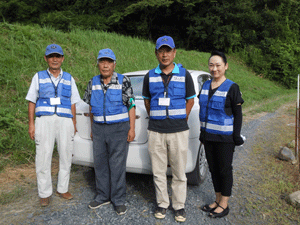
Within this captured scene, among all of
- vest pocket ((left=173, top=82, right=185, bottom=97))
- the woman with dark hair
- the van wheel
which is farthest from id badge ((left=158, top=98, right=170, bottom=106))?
the van wheel

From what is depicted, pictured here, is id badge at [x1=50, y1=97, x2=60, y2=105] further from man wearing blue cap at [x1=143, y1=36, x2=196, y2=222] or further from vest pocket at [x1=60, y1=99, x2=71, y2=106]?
man wearing blue cap at [x1=143, y1=36, x2=196, y2=222]

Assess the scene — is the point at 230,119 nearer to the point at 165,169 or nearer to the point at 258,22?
the point at 165,169

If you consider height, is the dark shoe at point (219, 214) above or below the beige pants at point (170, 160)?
below

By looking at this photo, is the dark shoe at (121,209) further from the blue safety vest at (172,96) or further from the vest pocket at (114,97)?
the vest pocket at (114,97)

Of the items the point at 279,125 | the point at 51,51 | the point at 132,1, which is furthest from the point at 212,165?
the point at 132,1

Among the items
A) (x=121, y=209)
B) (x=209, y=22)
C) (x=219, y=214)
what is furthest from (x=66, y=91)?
(x=209, y=22)

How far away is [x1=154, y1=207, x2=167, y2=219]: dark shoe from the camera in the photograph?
→ 2589mm

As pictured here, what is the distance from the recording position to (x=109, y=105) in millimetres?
2615

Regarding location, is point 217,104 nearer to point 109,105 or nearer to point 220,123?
point 220,123

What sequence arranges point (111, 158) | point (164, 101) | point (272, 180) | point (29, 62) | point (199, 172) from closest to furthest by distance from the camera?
point (164, 101), point (111, 158), point (199, 172), point (272, 180), point (29, 62)

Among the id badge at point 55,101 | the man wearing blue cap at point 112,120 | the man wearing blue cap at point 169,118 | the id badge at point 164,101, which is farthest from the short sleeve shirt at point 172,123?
the id badge at point 55,101

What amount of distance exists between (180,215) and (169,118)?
3.39 feet

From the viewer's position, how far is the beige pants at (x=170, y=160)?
98.7 inches

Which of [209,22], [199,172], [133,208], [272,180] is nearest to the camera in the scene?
[133,208]
